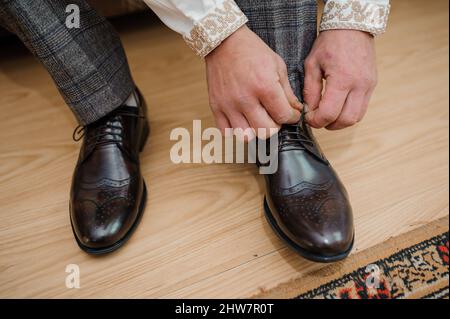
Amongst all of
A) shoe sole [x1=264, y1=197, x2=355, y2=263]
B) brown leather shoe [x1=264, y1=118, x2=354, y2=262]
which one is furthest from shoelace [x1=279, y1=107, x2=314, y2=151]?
shoe sole [x1=264, y1=197, x2=355, y2=263]

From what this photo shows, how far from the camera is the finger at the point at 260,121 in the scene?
19.8 inches

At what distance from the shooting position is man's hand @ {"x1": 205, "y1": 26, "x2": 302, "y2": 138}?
48 centimetres

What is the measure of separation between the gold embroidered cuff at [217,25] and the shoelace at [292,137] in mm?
183

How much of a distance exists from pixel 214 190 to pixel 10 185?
395 millimetres

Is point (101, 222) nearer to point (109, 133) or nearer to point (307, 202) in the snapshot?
point (109, 133)

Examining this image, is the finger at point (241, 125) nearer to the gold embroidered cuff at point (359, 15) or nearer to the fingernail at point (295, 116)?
the fingernail at point (295, 116)

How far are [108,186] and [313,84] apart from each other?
1.26 feet

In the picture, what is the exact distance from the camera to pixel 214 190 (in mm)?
659

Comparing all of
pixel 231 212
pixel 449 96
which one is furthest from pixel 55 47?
pixel 449 96

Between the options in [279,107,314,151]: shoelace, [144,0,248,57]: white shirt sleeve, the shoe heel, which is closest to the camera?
[144,0,248,57]: white shirt sleeve

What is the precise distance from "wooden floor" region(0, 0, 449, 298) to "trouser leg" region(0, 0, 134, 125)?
0.16m

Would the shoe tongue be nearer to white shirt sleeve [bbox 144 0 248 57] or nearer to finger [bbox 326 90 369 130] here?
finger [bbox 326 90 369 130]

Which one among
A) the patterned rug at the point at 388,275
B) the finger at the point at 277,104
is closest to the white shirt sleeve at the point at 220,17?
the finger at the point at 277,104

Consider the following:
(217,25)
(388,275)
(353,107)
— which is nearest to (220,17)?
(217,25)
